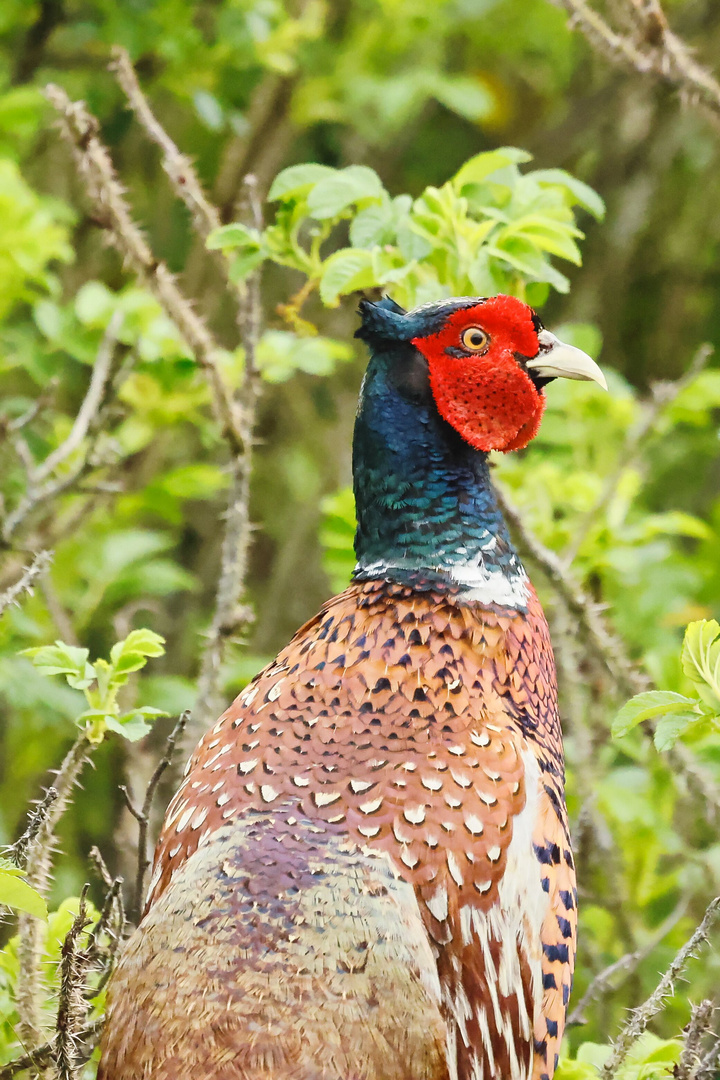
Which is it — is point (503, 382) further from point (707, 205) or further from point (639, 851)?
point (707, 205)

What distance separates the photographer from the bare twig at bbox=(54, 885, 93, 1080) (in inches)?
55.7

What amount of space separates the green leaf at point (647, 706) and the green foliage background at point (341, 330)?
0.40 m

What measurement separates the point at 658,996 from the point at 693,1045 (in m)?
0.08

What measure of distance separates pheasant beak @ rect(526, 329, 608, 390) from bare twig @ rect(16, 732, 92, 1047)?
0.88 metres

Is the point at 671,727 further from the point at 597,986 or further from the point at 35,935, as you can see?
the point at 35,935

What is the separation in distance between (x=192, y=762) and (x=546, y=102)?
4.37 meters

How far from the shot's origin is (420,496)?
1.84 meters

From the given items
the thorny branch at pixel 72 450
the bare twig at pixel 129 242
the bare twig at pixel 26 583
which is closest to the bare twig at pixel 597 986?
the bare twig at pixel 26 583

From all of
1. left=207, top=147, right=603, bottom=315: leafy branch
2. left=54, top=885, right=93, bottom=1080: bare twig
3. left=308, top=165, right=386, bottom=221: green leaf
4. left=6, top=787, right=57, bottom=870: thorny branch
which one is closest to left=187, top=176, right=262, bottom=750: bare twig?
left=207, top=147, right=603, bottom=315: leafy branch

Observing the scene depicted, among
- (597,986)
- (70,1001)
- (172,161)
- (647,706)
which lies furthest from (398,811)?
(172,161)

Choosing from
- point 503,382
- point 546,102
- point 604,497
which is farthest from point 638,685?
point 546,102

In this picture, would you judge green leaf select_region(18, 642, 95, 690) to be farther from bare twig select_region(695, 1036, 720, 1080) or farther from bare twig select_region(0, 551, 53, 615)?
bare twig select_region(695, 1036, 720, 1080)

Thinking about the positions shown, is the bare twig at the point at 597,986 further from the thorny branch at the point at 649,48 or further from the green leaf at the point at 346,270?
the thorny branch at the point at 649,48

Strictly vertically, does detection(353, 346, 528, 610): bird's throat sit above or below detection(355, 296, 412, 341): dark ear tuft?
below
